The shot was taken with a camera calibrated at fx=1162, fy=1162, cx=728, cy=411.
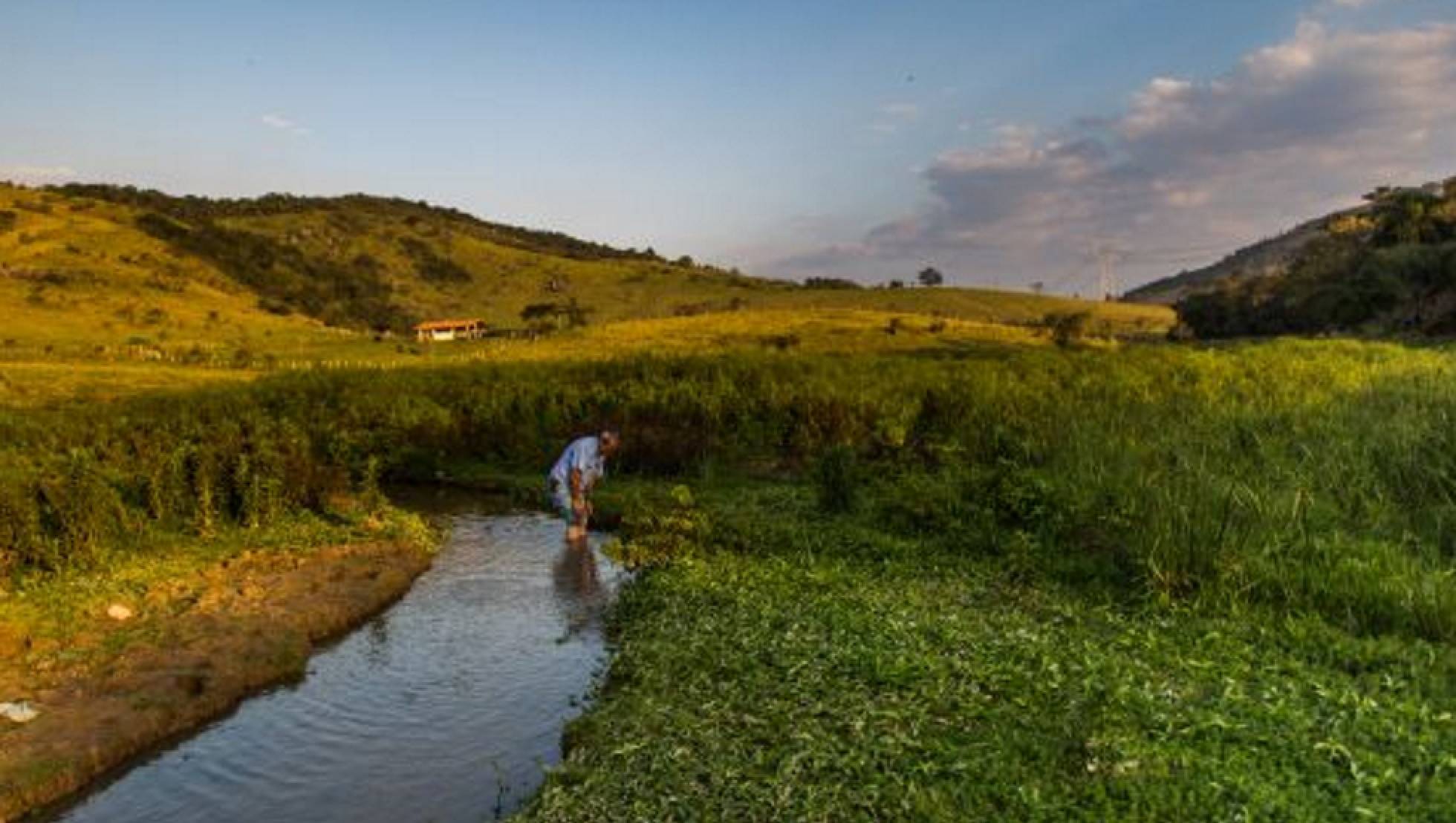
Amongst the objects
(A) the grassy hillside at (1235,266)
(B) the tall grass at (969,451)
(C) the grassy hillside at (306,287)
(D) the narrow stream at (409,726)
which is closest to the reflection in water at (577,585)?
(D) the narrow stream at (409,726)

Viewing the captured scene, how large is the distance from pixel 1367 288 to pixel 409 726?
2459 inches

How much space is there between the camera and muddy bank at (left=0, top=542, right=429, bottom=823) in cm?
1040

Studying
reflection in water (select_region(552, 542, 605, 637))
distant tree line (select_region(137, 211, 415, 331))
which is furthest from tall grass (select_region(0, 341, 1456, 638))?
distant tree line (select_region(137, 211, 415, 331))

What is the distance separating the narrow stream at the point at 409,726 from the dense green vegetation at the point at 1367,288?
50.1m

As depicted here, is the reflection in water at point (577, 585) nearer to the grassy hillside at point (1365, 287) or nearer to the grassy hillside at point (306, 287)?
the grassy hillside at point (306, 287)

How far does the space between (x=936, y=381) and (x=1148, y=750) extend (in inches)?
931

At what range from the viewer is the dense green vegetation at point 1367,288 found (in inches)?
2247

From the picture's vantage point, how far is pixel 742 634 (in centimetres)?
1152

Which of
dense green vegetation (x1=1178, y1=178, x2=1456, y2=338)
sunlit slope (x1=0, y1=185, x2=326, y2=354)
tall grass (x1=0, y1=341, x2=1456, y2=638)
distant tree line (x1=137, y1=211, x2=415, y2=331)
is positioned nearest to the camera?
tall grass (x1=0, y1=341, x2=1456, y2=638)

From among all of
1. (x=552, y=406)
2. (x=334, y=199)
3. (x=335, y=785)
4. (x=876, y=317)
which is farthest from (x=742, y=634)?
(x=334, y=199)

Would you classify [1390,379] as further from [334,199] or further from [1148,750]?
[334,199]

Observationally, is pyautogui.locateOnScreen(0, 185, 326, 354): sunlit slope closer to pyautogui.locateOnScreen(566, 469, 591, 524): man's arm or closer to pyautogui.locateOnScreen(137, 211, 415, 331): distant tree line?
pyautogui.locateOnScreen(137, 211, 415, 331): distant tree line

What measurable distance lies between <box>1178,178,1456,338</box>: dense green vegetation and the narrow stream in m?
50.1

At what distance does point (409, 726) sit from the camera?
11.4 meters
